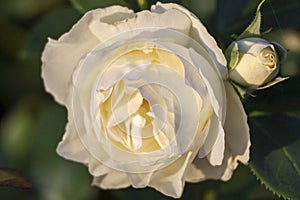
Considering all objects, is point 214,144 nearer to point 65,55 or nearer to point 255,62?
point 255,62

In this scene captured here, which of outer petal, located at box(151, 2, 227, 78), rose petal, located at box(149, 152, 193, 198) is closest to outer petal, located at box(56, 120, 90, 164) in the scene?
rose petal, located at box(149, 152, 193, 198)

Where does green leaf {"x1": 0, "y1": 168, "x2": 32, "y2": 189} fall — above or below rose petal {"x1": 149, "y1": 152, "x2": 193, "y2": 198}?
above

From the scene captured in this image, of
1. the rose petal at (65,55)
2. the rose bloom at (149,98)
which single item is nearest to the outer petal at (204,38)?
the rose bloom at (149,98)

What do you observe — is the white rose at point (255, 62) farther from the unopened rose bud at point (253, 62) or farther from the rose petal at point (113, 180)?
the rose petal at point (113, 180)

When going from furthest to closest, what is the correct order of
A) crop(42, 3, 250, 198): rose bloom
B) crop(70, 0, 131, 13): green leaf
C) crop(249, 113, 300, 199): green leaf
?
1. crop(70, 0, 131, 13): green leaf
2. crop(249, 113, 300, 199): green leaf
3. crop(42, 3, 250, 198): rose bloom

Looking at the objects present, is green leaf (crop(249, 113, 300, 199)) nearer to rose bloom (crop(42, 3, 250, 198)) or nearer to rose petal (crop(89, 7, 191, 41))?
rose bloom (crop(42, 3, 250, 198))

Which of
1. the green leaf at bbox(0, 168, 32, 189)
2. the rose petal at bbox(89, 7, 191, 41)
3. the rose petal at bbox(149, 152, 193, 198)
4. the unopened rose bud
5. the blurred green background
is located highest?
the rose petal at bbox(89, 7, 191, 41)

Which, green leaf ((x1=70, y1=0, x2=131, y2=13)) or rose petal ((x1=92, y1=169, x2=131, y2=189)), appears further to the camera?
green leaf ((x1=70, y1=0, x2=131, y2=13))

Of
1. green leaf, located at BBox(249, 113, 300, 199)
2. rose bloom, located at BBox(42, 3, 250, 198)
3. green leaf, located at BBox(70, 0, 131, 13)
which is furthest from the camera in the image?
green leaf, located at BBox(70, 0, 131, 13)
